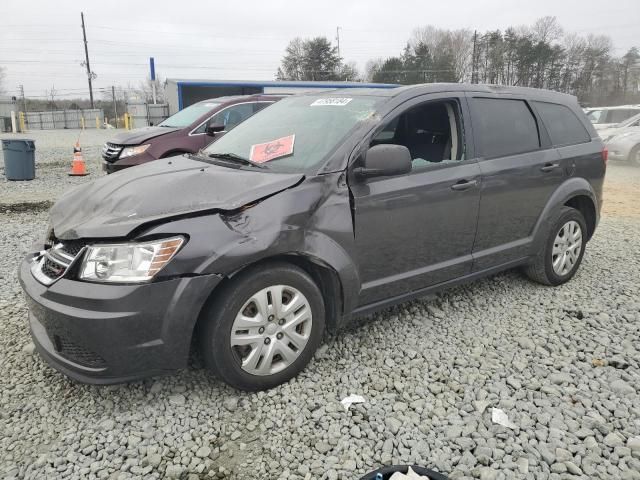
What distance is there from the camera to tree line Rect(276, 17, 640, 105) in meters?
51.3

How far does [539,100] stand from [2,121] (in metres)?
36.2

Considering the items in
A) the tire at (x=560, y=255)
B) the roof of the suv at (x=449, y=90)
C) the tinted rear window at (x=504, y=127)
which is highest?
the roof of the suv at (x=449, y=90)

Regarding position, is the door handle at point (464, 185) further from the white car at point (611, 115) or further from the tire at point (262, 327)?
the white car at point (611, 115)

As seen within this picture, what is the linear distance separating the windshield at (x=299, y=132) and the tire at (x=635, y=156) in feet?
42.0

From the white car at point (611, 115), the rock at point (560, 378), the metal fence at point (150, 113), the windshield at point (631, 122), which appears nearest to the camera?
the rock at point (560, 378)

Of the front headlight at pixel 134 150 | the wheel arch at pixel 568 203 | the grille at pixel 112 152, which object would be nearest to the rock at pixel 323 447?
the wheel arch at pixel 568 203

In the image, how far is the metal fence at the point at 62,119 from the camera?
1474 inches

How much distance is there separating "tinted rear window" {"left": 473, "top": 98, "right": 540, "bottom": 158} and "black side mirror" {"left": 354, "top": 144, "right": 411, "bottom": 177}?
1018 millimetres

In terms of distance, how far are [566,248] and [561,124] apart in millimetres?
1092

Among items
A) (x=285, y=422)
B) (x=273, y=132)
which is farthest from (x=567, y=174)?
(x=285, y=422)

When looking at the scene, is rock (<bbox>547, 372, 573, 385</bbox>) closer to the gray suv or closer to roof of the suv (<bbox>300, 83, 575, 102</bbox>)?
the gray suv

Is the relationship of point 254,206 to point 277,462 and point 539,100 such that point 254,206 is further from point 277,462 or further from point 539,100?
point 539,100

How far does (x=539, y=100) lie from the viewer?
4203 millimetres

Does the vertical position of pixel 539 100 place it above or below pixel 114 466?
above
